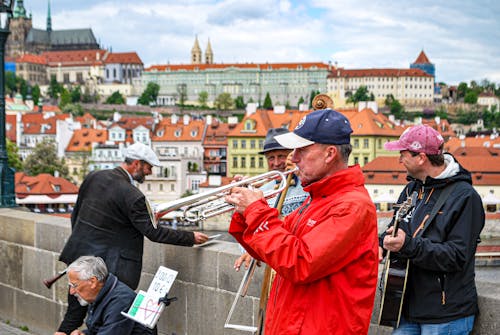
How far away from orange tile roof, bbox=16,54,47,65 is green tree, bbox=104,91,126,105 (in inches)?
846

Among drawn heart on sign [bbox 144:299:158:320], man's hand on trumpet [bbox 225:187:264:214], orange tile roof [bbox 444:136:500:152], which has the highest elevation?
man's hand on trumpet [bbox 225:187:264:214]

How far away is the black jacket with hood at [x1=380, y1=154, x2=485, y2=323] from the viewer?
2734 mm

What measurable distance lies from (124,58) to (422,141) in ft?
503

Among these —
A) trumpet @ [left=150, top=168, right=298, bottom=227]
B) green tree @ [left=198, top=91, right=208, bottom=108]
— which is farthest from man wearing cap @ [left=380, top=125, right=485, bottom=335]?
green tree @ [left=198, top=91, right=208, bottom=108]

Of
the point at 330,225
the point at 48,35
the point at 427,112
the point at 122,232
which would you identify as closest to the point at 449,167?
the point at 330,225

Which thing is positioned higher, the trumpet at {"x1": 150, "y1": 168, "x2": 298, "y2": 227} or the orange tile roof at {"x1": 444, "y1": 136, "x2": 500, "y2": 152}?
the trumpet at {"x1": 150, "y1": 168, "x2": 298, "y2": 227}

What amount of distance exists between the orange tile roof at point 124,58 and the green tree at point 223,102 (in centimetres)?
2920

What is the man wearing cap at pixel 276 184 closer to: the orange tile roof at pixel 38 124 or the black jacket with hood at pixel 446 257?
the black jacket with hood at pixel 446 257

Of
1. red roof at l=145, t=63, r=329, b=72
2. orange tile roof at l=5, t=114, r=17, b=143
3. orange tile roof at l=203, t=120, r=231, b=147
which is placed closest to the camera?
orange tile roof at l=203, t=120, r=231, b=147

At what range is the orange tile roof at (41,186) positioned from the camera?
151 feet

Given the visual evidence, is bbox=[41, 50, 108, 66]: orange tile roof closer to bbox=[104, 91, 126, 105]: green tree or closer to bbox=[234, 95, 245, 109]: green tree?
bbox=[104, 91, 126, 105]: green tree

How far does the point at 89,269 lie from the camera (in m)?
3.46

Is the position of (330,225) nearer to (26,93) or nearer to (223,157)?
(223,157)

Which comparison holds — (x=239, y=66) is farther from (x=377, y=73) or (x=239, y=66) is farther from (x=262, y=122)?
(x=262, y=122)
